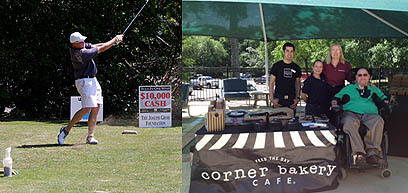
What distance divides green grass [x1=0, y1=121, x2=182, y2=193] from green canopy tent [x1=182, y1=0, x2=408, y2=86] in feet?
5.41

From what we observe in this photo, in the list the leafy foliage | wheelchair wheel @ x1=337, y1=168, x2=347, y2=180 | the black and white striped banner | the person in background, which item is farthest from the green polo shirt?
the leafy foliage

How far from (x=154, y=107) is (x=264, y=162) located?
530 cm

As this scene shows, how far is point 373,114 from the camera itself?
516 cm

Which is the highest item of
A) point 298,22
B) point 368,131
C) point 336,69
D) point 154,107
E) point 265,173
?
point 298,22

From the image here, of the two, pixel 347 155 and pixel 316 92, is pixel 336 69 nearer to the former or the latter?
pixel 316 92

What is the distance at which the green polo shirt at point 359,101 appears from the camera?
5.22m

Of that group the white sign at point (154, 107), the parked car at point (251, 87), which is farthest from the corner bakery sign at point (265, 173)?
the white sign at point (154, 107)

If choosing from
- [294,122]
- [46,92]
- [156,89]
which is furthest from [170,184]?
[46,92]

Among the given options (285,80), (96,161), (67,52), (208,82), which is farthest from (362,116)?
(67,52)

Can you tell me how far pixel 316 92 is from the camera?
5.45 m

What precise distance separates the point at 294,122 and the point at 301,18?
3.90 feet

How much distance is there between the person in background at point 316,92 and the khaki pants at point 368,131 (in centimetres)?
40

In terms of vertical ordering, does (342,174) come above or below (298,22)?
below

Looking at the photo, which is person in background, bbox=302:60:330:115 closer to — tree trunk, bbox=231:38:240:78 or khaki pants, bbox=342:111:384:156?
khaki pants, bbox=342:111:384:156
